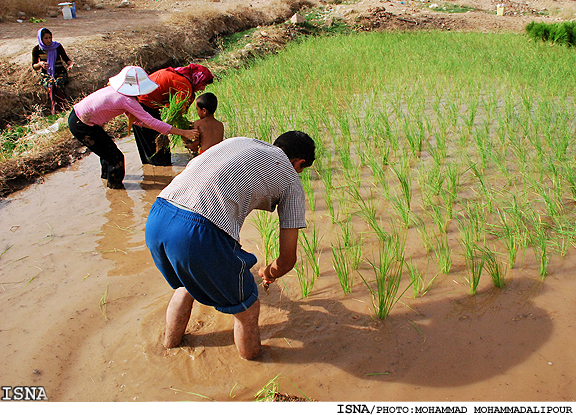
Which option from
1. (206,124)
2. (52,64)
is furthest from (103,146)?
(52,64)

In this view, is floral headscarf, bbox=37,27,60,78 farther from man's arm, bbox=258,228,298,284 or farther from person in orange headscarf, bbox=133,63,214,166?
man's arm, bbox=258,228,298,284

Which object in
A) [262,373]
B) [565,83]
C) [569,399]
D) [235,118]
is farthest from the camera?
[565,83]

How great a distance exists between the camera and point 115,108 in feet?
11.1

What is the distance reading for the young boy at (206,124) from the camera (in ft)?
11.3

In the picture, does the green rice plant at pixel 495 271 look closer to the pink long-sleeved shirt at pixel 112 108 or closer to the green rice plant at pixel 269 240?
the green rice plant at pixel 269 240

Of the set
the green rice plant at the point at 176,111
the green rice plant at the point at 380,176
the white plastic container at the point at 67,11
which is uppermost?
the white plastic container at the point at 67,11

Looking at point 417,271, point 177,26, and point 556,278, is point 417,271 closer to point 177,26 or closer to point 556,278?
point 556,278

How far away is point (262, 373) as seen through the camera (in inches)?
74.3

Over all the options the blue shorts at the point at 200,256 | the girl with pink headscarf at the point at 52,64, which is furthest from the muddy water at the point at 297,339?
the girl with pink headscarf at the point at 52,64

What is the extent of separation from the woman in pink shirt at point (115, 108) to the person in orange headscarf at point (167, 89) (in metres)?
0.37

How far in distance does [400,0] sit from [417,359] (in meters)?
18.8

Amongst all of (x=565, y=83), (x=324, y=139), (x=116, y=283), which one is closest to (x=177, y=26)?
(x=324, y=139)

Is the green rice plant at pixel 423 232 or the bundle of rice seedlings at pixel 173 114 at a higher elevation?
the bundle of rice seedlings at pixel 173 114

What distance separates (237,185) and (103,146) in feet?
8.52
